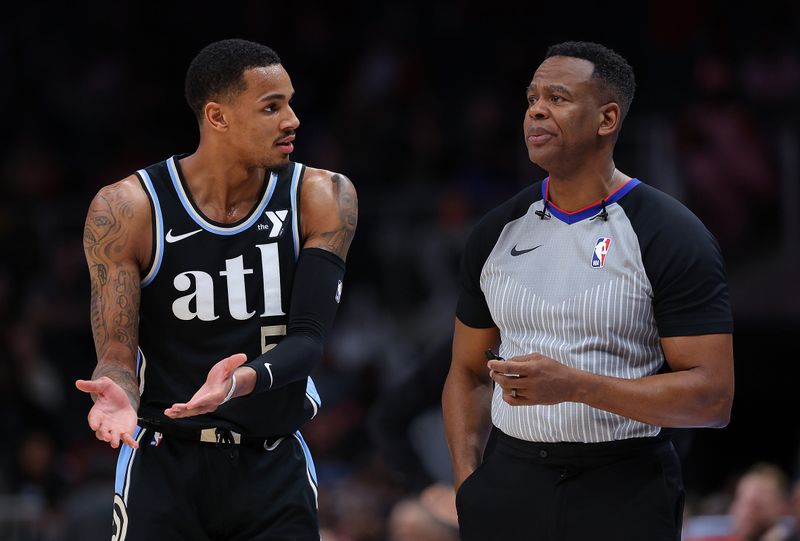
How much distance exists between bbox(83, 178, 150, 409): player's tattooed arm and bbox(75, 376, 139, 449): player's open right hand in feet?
0.63

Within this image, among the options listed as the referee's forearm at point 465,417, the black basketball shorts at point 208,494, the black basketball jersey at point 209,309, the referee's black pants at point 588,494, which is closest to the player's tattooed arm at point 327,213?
the black basketball jersey at point 209,309

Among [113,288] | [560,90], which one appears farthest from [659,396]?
[113,288]

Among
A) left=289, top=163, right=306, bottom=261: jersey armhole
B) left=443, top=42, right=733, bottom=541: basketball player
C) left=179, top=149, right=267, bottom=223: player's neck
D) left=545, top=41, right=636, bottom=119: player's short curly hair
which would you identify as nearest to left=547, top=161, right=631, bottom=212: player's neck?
left=443, top=42, right=733, bottom=541: basketball player

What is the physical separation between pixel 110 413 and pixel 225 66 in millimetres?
1298

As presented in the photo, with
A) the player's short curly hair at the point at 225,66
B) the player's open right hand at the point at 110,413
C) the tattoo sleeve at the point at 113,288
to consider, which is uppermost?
the player's short curly hair at the point at 225,66

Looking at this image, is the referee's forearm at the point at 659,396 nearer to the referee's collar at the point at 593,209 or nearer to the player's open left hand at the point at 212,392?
the referee's collar at the point at 593,209

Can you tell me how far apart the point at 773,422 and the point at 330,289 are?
8.28 meters

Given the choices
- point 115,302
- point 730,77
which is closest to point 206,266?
point 115,302

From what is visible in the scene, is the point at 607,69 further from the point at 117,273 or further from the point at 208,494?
the point at 208,494

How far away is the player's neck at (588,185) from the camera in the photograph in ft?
13.9

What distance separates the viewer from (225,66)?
179 inches

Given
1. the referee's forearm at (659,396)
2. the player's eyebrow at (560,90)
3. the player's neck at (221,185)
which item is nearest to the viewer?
the referee's forearm at (659,396)

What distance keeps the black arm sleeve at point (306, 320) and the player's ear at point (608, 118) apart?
1.02 meters

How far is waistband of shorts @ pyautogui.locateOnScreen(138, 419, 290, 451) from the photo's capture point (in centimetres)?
436
